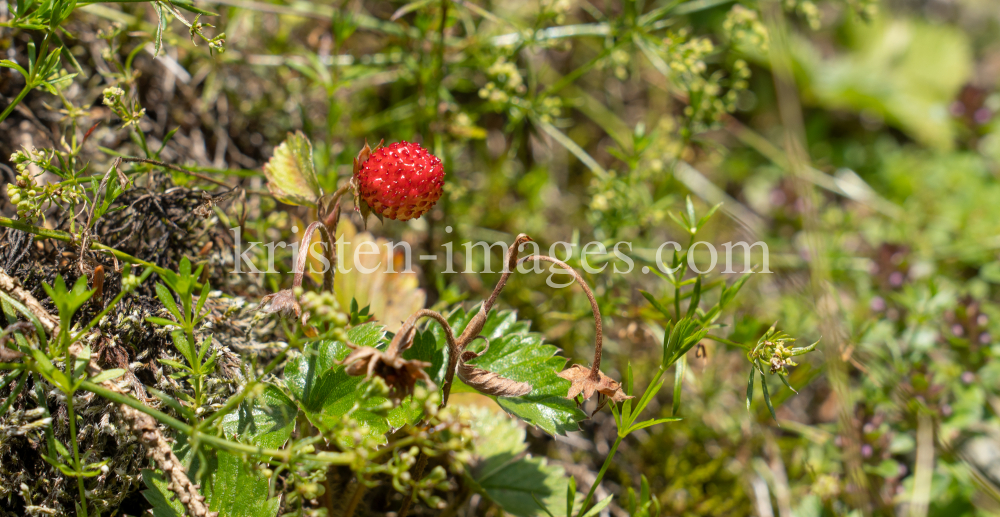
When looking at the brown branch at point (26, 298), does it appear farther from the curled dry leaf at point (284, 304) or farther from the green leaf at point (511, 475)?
the green leaf at point (511, 475)

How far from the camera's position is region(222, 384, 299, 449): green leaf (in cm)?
132

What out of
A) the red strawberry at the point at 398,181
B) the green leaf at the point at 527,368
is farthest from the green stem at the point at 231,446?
the red strawberry at the point at 398,181

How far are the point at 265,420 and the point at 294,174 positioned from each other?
651 mm

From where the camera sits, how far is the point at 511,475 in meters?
1.71

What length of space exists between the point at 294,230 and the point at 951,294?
2.50 m

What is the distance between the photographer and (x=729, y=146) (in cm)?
342

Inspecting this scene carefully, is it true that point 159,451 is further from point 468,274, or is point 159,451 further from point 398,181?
point 468,274

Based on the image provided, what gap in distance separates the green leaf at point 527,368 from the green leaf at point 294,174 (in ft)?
1.61

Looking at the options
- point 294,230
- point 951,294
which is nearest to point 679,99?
point 951,294

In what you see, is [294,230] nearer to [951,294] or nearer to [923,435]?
[923,435]

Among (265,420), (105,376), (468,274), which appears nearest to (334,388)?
(265,420)

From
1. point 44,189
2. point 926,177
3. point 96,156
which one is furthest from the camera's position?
point 926,177

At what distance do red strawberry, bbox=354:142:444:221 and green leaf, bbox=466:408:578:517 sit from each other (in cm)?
64

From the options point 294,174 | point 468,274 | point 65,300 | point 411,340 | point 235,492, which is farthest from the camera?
point 468,274
